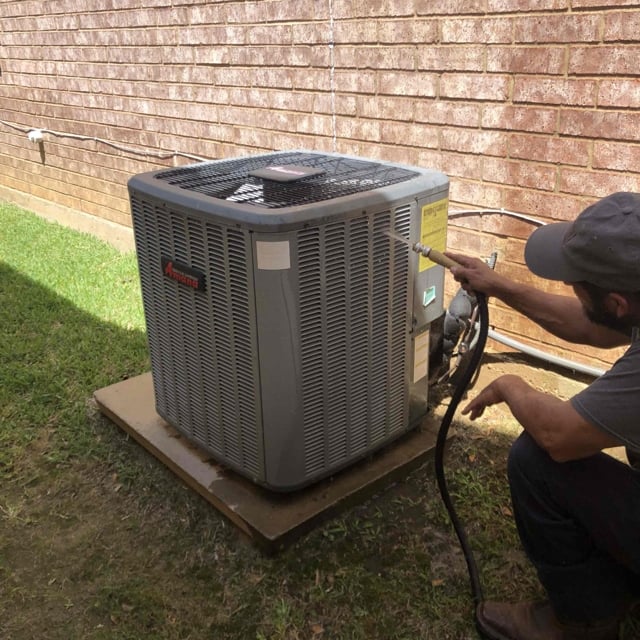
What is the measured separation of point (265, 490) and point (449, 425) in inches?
26.5

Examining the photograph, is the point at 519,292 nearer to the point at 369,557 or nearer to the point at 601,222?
the point at 601,222

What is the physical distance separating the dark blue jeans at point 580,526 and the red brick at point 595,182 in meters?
1.30

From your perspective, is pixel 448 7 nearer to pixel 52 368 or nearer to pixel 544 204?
pixel 544 204

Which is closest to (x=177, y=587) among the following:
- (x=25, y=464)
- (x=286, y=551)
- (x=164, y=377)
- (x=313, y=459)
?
(x=286, y=551)

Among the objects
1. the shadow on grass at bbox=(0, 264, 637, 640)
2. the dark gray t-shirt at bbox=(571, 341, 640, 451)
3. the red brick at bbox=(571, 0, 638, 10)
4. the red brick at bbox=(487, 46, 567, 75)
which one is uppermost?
the red brick at bbox=(571, 0, 638, 10)

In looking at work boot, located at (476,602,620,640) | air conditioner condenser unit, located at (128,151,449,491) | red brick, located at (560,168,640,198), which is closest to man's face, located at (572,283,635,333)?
air conditioner condenser unit, located at (128,151,449,491)

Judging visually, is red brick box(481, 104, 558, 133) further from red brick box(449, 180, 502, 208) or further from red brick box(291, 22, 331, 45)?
red brick box(291, 22, 331, 45)

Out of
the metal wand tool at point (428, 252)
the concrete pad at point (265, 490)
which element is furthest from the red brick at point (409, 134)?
the concrete pad at point (265, 490)

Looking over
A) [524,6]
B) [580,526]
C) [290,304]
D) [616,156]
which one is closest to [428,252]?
[290,304]

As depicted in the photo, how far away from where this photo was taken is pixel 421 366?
2.46 m

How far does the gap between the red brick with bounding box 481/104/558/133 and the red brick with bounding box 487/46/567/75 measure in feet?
0.48

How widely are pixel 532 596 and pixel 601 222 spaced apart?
119 centimetres

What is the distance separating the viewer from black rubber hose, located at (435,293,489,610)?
194 centimetres

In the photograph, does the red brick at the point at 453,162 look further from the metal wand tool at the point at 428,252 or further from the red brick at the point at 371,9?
the metal wand tool at the point at 428,252
